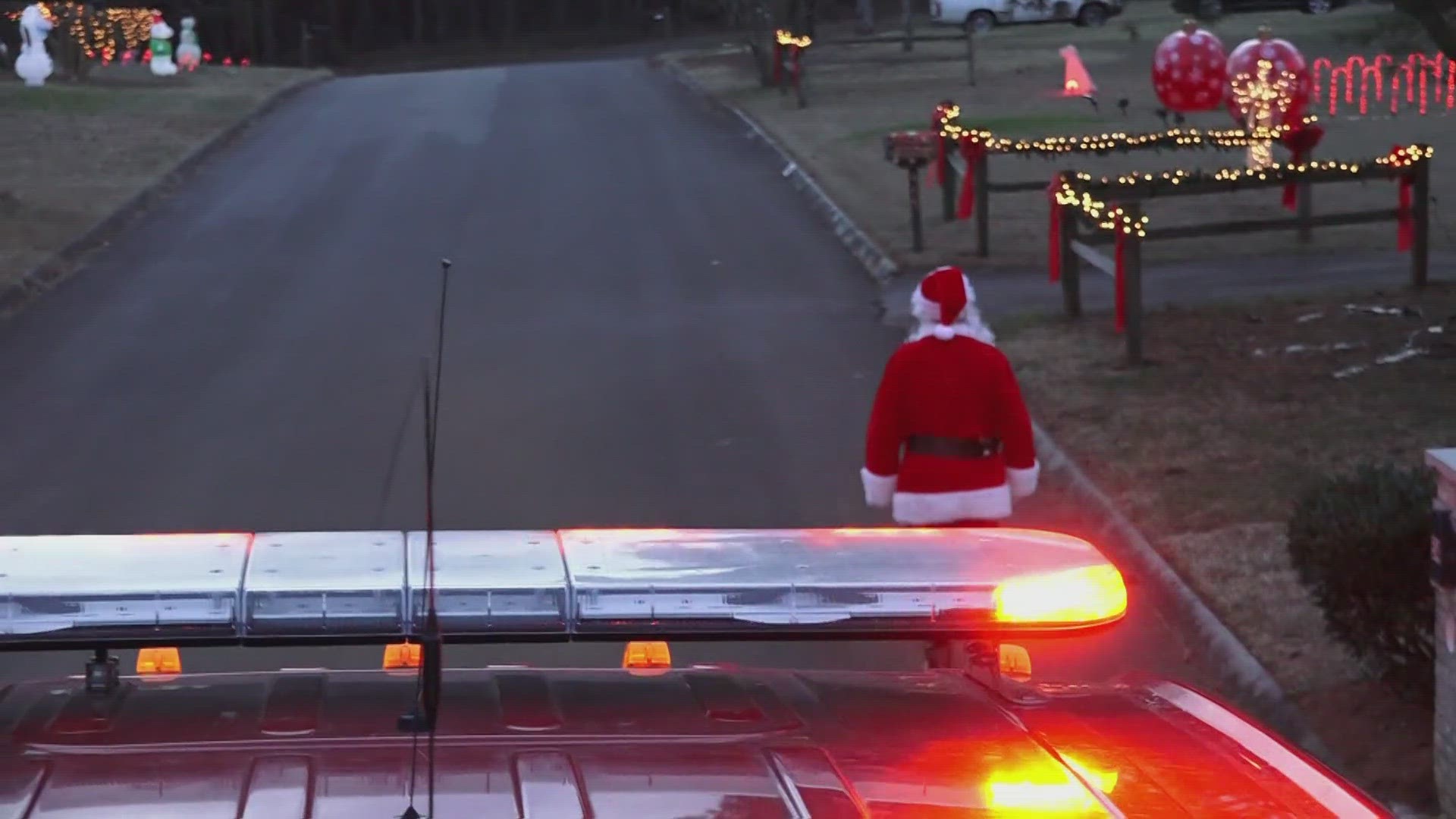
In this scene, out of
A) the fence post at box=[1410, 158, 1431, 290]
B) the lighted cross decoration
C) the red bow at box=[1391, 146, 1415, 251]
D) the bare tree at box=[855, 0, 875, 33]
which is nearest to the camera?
the fence post at box=[1410, 158, 1431, 290]

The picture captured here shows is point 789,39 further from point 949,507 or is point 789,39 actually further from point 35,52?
point 949,507

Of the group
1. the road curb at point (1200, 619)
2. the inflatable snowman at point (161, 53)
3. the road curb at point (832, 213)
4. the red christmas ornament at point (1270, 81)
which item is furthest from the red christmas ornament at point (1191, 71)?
the inflatable snowman at point (161, 53)

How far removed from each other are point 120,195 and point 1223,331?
45.8 ft

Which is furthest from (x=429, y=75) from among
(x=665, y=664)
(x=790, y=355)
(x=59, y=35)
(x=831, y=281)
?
(x=665, y=664)

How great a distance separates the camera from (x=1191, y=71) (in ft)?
77.3

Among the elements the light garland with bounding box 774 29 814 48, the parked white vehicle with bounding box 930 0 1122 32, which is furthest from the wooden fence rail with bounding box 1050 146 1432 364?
the parked white vehicle with bounding box 930 0 1122 32

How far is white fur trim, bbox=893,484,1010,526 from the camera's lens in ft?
23.6

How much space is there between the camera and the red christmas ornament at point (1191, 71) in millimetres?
23484

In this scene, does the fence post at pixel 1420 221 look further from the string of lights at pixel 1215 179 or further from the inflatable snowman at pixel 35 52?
the inflatable snowman at pixel 35 52

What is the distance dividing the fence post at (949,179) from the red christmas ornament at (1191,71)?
16.0 ft

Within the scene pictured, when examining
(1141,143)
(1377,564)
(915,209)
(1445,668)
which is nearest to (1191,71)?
(1141,143)

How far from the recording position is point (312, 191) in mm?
23375

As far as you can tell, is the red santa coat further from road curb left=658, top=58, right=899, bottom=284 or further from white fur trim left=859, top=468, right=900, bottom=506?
road curb left=658, top=58, right=899, bottom=284

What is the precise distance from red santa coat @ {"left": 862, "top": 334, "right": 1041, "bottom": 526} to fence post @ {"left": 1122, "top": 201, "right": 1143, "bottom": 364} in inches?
209
